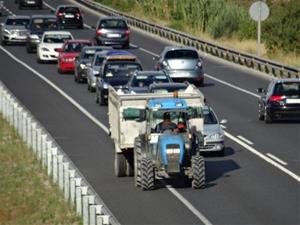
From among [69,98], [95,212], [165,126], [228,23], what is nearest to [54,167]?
[165,126]

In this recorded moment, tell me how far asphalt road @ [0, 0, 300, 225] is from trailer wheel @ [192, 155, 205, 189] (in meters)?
0.23

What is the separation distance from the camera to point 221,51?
203 feet

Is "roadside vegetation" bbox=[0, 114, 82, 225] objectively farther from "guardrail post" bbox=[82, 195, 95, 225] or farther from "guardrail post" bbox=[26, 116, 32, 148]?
"guardrail post" bbox=[82, 195, 95, 225]

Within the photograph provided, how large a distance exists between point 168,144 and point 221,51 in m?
37.4

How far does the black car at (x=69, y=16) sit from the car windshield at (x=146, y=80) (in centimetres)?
4082

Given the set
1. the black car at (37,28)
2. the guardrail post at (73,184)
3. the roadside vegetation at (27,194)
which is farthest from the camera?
the black car at (37,28)

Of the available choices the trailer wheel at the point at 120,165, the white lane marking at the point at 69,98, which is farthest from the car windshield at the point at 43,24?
the trailer wheel at the point at 120,165

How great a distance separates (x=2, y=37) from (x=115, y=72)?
85.4 ft

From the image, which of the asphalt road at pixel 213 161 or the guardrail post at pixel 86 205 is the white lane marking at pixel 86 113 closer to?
the asphalt road at pixel 213 161

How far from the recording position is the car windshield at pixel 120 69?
143 ft

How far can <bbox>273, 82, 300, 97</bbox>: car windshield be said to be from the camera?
37.6 metres

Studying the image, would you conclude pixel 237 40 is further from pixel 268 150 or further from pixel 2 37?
pixel 268 150

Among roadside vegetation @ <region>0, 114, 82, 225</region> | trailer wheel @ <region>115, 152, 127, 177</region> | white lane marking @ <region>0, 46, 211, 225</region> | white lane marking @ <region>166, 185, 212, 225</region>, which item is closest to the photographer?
white lane marking @ <region>166, 185, 212, 225</region>

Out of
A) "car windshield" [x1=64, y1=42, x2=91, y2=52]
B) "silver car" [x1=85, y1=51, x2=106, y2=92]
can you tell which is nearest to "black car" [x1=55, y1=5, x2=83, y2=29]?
"car windshield" [x1=64, y1=42, x2=91, y2=52]
